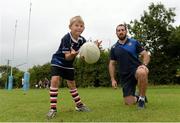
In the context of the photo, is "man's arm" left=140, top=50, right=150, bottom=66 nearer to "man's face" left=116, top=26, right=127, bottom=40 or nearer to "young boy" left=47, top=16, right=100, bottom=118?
"man's face" left=116, top=26, right=127, bottom=40

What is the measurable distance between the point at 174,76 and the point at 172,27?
7810mm

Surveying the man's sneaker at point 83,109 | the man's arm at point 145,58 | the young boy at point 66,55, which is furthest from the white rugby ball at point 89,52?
the man's arm at point 145,58

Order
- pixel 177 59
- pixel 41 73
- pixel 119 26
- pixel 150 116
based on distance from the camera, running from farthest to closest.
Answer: pixel 41 73 < pixel 177 59 < pixel 119 26 < pixel 150 116

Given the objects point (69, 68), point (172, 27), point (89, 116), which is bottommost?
point (89, 116)

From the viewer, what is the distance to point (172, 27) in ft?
179

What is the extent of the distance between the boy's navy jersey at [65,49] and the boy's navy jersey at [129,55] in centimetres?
140

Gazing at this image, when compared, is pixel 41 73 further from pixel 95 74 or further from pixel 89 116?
pixel 89 116

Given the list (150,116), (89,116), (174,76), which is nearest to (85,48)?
(89,116)

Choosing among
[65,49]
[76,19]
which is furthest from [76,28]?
[65,49]

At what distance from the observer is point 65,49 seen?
7.66 m

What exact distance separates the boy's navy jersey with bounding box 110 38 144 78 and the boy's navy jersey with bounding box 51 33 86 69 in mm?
1397

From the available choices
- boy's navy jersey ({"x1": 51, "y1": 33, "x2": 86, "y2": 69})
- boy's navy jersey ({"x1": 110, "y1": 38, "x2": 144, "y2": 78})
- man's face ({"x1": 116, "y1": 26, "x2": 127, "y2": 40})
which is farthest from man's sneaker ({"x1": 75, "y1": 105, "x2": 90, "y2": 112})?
man's face ({"x1": 116, "y1": 26, "x2": 127, "y2": 40})

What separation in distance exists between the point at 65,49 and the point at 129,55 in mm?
1890

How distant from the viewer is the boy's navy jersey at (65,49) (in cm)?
772
